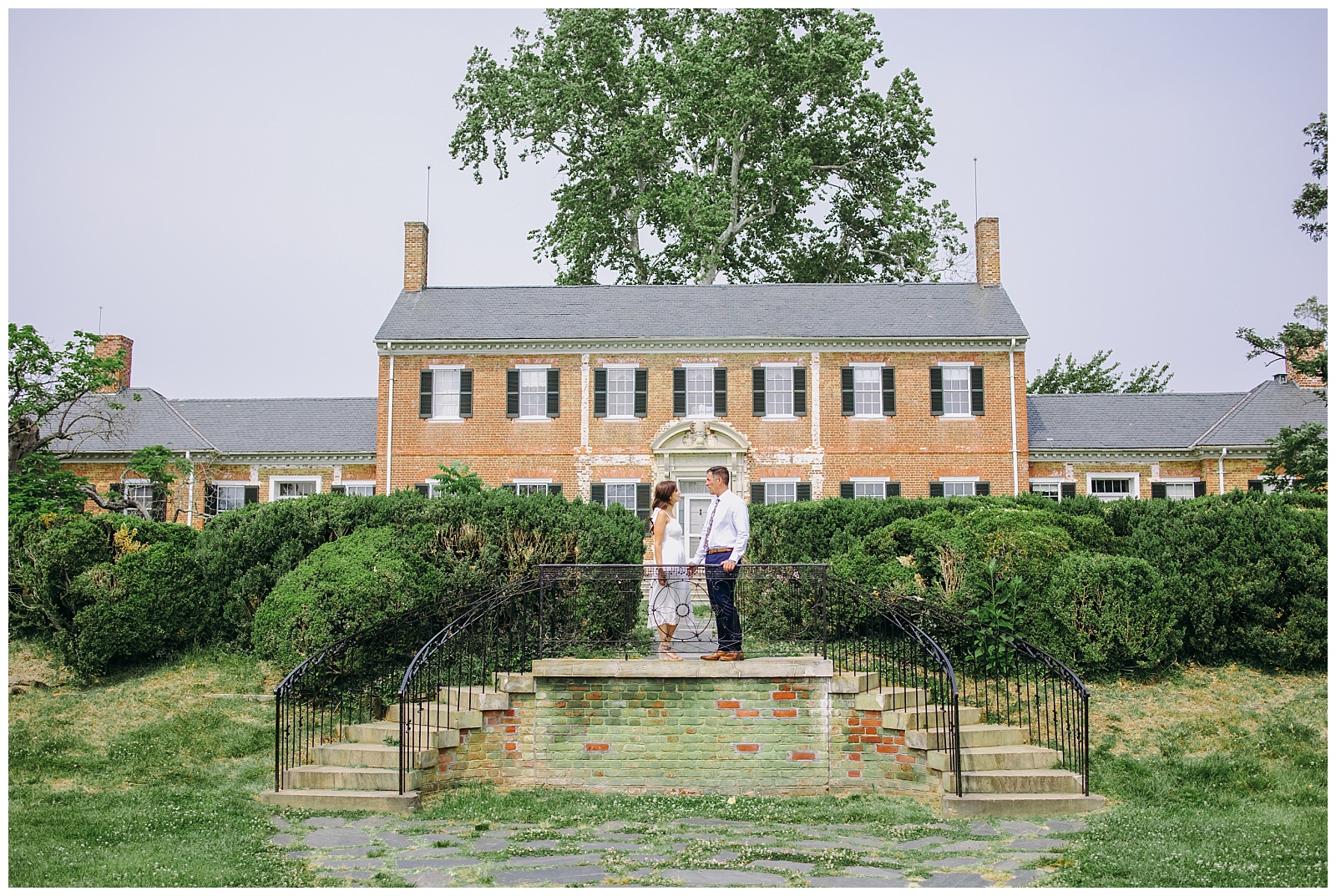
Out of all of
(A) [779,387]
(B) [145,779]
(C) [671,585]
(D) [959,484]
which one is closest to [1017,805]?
(C) [671,585]

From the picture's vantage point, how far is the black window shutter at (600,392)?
86.3ft

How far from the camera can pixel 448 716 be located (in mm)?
9289

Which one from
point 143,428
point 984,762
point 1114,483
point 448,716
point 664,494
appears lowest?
point 984,762

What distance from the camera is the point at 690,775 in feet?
30.4

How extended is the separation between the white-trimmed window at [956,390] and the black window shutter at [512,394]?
978 centimetres

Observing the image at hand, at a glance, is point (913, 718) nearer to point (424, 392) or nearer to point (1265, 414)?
point (424, 392)

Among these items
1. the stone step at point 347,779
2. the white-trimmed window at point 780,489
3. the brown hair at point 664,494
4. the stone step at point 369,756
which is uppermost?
the white-trimmed window at point 780,489

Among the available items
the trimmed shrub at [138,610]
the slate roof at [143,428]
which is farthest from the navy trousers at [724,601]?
the slate roof at [143,428]

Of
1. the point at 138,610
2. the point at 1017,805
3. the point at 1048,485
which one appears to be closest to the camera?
the point at 1017,805

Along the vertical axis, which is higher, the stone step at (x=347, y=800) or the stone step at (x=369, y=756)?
the stone step at (x=369, y=756)

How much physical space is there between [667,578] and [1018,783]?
127 inches

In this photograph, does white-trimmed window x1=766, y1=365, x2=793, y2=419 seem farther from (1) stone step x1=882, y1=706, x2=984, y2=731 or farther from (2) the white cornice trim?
(1) stone step x1=882, y1=706, x2=984, y2=731

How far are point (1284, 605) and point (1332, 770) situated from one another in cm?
327

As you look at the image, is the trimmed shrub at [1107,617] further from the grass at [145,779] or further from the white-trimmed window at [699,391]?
the white-trimmed window at [699,391]
